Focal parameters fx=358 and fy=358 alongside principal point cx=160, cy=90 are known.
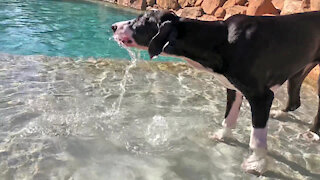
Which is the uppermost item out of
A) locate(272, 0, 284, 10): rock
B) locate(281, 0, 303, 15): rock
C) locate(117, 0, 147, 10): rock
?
locate(281, 0, 303, 15): rock

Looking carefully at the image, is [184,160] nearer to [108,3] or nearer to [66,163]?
[66,163]

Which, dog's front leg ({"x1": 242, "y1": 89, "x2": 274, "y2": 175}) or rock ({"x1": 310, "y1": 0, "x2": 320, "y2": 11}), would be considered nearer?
dog's front leg ({"x1": 242, "y1": 89, "x2": 274, "y2": 175})

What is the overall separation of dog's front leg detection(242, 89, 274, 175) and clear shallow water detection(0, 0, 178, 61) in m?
4.01

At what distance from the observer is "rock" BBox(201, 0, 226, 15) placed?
455 inches

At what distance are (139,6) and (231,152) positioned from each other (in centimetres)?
1201

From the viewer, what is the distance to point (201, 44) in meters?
2.70

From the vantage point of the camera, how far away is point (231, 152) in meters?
3.18

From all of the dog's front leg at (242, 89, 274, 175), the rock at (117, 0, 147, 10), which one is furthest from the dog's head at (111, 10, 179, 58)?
the rock at (117, 0, 147, 10)

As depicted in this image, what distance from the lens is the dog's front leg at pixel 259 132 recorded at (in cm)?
270

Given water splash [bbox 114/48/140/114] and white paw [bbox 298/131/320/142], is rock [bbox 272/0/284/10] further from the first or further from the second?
white paw [bbox 298/131/320/142]

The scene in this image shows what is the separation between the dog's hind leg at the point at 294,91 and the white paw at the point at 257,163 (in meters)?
1.22

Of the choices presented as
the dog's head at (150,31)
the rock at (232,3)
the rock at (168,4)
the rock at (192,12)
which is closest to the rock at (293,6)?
the rock at (232,3)

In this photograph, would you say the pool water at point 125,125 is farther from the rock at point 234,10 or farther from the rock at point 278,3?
the rock at point 234,10

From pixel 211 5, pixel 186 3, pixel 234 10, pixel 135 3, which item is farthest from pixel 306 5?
pixel 135 3
